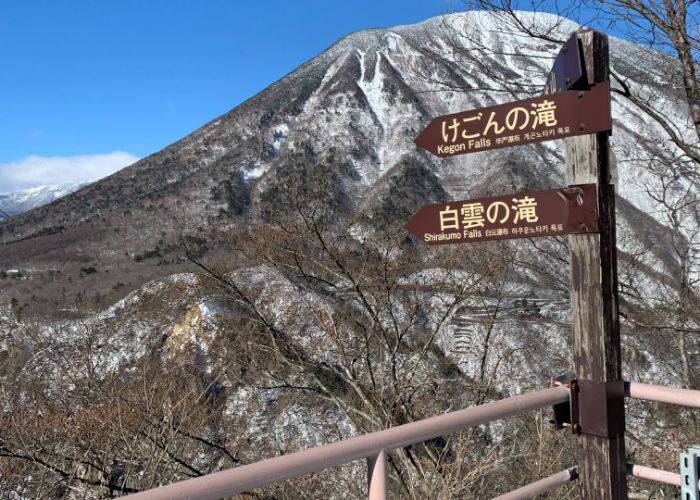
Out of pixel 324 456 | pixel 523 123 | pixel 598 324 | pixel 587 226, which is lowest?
pixel 324 456

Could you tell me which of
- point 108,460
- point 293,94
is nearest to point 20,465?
point 108,460

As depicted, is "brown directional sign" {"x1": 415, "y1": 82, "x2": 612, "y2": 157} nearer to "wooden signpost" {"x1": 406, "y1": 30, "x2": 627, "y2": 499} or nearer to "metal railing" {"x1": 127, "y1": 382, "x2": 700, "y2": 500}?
"wooden signpost" {"x1": 406, "y1": 30, "x2": 627, "y2": 499}

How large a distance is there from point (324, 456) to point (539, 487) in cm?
101

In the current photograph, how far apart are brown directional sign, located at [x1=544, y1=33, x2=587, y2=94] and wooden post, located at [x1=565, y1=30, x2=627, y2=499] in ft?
0.12

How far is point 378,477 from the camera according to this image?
5.31 feet

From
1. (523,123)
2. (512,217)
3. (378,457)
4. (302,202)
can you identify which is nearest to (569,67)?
(523,123)

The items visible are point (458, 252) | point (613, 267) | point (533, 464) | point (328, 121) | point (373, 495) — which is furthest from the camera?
point (328, 121)

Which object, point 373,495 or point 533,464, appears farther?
point 533,464

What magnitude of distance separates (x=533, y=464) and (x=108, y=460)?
7070 mm

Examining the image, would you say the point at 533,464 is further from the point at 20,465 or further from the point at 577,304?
the point at 577,304

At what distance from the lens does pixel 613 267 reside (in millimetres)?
2459

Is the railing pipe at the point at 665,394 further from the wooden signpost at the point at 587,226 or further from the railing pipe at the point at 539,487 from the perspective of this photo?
the railing pipe at the point at 539,487

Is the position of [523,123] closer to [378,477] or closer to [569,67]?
[569,67]

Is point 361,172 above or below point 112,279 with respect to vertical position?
above
